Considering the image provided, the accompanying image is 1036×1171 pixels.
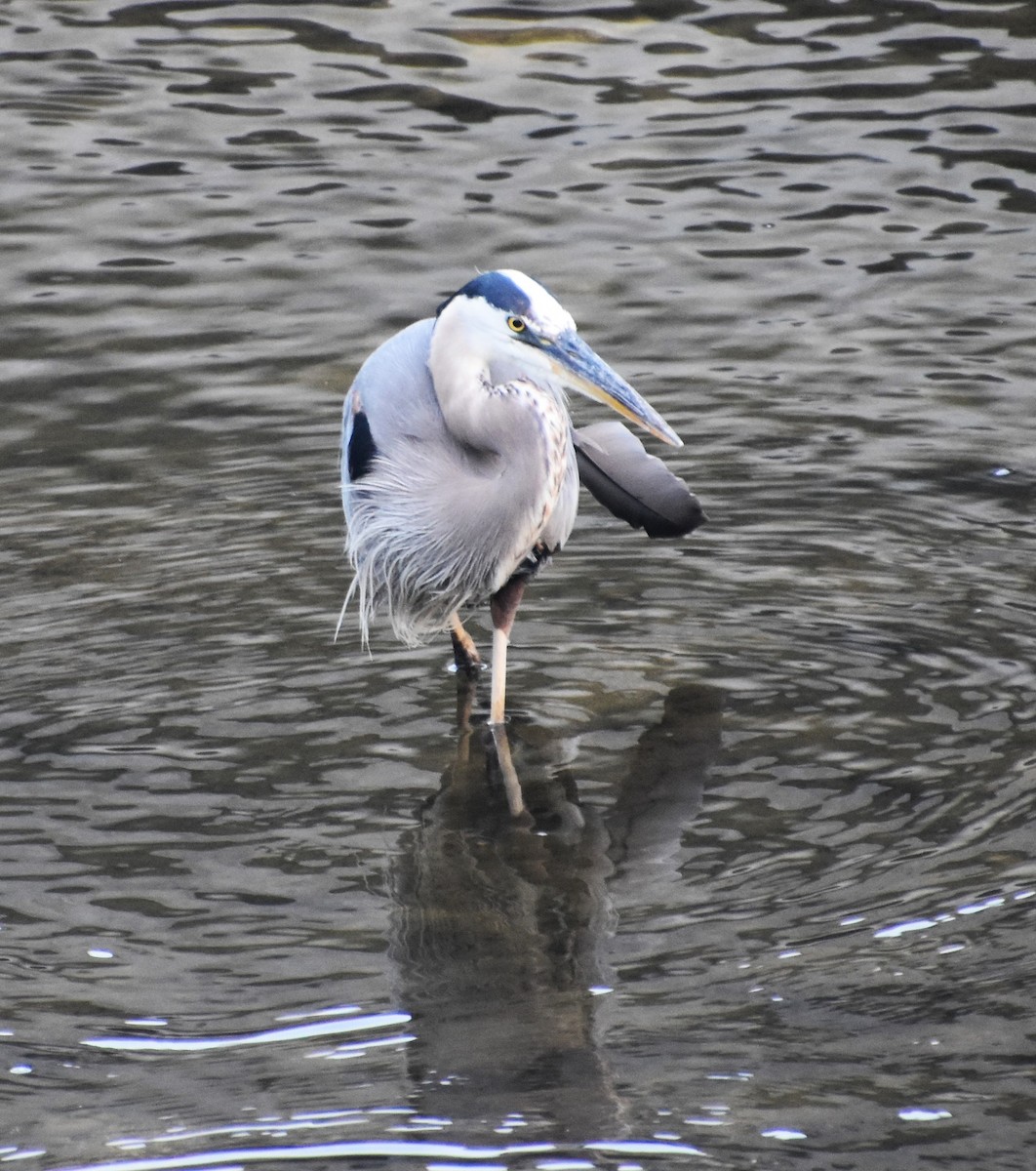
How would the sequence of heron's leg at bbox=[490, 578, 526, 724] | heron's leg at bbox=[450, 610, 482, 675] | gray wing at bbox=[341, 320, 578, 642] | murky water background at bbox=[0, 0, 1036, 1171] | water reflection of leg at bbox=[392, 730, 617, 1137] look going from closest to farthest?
water reflection of leg at bbox=[392, 730, 617, 1137] < murky water background at bbox=[0, 0, 1036, 1171] < gray wing at bbox=[341, 320, 578, 642] < heron's leg at bbox=[490, 578, 526, 724] < heron's leg at bbox=[450, 610, 482, 675]

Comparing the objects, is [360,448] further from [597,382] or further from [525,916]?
[525,916]

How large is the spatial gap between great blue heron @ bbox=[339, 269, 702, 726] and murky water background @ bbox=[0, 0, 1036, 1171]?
0.37m

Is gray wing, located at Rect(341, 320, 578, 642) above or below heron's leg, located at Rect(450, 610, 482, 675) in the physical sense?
above

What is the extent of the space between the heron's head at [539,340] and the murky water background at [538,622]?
1111mm

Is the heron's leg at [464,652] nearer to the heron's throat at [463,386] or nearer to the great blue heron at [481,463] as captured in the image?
the great blue heron at [481,463]

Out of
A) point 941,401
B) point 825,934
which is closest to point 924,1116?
point 825,934

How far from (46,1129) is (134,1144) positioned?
0.78 feet

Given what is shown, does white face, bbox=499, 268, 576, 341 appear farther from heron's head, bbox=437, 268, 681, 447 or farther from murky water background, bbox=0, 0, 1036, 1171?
murky water background, bbox=0, 0, 1036, 1171

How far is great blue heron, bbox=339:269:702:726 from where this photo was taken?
5.80 m

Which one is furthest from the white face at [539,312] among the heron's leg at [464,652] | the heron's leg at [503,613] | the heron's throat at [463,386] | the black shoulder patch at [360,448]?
the heron's leg at [464,652]

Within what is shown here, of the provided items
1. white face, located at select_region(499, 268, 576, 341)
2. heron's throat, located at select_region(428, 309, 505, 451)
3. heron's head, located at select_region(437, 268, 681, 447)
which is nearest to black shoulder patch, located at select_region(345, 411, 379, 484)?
heron's throat, located at select_region(428, 309, 505, 451)

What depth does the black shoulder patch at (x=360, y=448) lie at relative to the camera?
645cm

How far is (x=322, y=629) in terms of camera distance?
698 cm

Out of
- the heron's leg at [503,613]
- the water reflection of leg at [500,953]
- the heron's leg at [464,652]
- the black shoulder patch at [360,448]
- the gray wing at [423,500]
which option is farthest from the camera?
the heron's leg at [464,652]
